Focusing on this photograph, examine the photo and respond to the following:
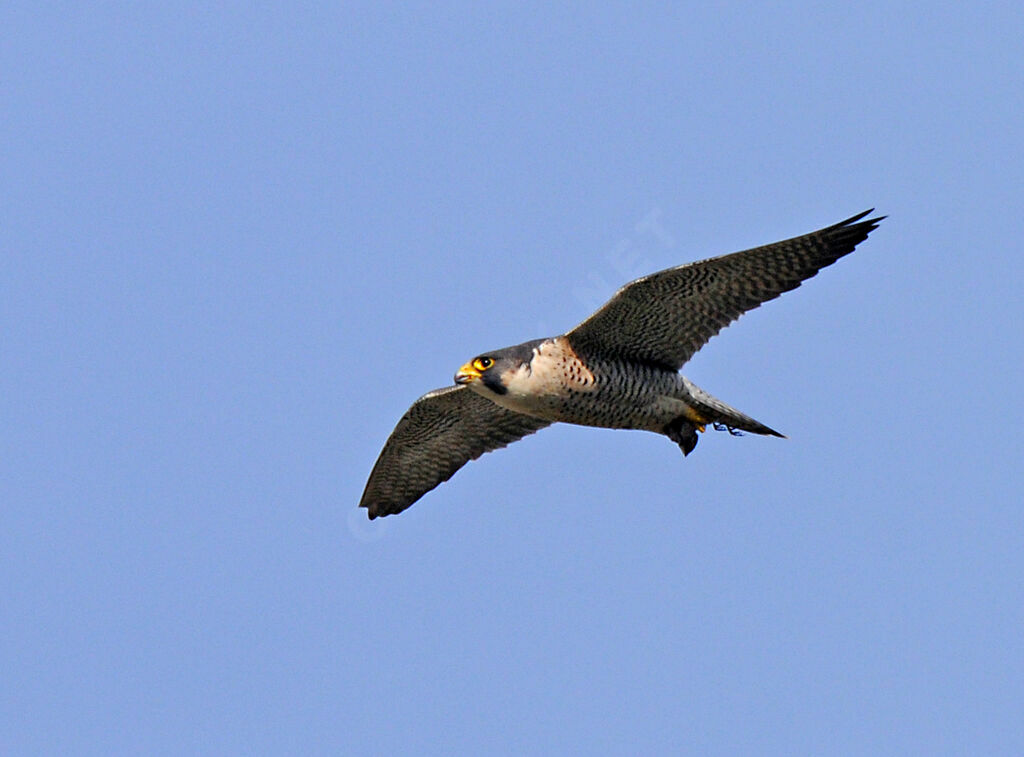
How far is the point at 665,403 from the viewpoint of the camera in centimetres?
1375

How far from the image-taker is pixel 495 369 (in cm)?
1314

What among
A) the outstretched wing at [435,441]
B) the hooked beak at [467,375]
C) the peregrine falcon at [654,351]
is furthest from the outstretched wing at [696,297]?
the outstretched wing at [435,441]

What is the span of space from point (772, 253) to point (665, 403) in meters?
1.70

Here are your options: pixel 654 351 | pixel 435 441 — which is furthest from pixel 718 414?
pixel 435 441

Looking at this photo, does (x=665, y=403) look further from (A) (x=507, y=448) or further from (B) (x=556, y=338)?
(A) (x=507, y=448)

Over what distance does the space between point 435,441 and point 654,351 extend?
2.73 meters

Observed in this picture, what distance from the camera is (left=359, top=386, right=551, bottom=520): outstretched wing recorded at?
14883 millimetres

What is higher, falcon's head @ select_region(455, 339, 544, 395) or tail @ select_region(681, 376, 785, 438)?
falcon's head @ select_region(455, 339, 544, 395)

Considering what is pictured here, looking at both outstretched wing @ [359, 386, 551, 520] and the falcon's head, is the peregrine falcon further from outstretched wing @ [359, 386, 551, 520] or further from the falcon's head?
outstretched wing @ [359, 386, 551, 520]

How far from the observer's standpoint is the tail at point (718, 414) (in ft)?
45.2

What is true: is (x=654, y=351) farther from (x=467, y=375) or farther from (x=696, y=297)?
(x=467, y=375)

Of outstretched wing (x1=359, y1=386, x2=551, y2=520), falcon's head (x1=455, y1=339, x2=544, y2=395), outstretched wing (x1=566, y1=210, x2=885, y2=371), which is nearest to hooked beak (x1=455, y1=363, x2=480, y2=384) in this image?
falcon's head (x1=455, y1=339, x2=544, y2=395)

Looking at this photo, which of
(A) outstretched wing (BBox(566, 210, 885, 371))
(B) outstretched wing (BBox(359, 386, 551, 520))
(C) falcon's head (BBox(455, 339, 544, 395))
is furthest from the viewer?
(B) outstretched wing (BBox(359, 386, 551, 520))

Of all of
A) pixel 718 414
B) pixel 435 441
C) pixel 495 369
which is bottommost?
pixel 718 414
